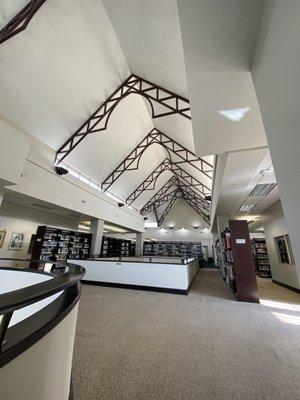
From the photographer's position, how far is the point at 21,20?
12.5 feet

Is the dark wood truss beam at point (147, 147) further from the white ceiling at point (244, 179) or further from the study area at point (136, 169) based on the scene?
the white ceiling at point (244, 179)

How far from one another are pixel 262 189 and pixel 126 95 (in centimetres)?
603

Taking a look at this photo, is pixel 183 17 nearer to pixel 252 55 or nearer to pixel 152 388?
pixel 252 55

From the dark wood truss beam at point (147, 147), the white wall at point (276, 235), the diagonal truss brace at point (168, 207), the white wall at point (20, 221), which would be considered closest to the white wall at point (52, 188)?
the dark wood truss beam at point (147, 147)

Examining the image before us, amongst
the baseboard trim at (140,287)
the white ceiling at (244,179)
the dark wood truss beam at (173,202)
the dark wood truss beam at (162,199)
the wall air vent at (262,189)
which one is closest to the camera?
the white ceiling at (244,179)

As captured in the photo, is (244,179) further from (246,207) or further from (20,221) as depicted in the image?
(20,221)

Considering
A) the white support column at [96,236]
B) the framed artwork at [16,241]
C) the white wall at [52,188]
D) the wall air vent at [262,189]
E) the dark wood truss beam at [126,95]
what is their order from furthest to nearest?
the white support column at [96,236] < the framed artwork at [16,241] < the dark wood truss beam at [126,95] < the white wall at [52,188] < the wall air vent at [262,189]

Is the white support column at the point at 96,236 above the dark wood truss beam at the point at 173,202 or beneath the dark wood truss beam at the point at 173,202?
beneath

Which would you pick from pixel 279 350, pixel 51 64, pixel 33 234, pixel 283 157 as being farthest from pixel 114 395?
pixel 33 234

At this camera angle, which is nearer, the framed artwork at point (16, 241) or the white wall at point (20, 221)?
the white wall at point (20, 221)

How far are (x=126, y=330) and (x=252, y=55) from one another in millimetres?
3779

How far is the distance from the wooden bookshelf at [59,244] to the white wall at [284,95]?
23.9 ft

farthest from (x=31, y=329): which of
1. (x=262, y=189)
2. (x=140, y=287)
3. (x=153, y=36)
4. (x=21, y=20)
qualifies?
(x=262, y=189)

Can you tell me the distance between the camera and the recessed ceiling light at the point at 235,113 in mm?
2312
